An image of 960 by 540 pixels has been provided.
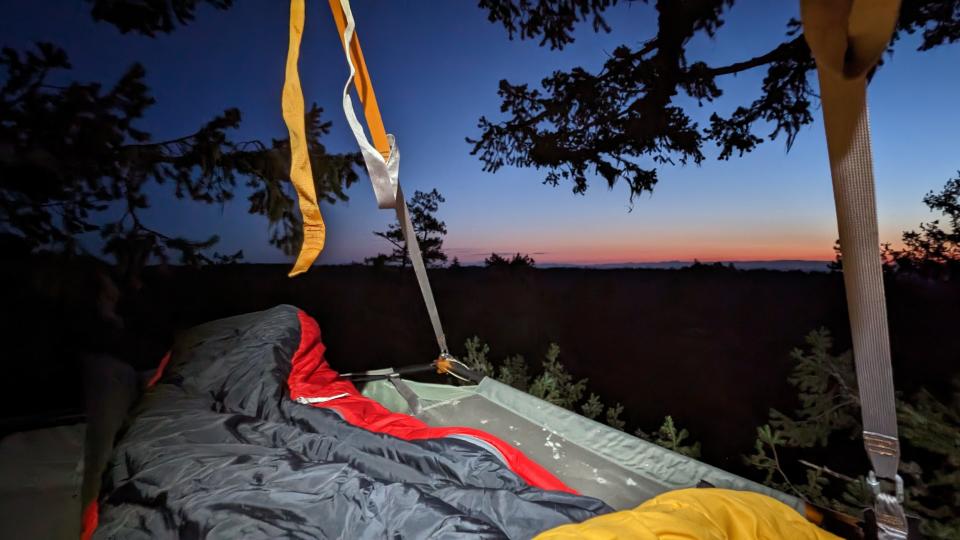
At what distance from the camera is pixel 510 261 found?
1.57 meters

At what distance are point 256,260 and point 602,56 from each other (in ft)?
5.34

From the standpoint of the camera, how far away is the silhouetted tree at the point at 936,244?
68 centimetres

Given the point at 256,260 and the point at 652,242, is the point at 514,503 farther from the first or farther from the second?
the point at 256,260

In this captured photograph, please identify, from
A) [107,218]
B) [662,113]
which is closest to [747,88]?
[662,113]

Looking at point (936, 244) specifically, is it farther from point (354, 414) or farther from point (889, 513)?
point (354, 414)

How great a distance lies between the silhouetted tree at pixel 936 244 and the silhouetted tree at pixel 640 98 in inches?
10.2

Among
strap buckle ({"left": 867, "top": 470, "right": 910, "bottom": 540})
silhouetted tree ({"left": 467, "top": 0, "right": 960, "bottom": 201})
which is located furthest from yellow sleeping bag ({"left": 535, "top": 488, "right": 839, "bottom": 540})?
silhouetted tree ({"left": 467, "top": 0, "right": 960, "bottom": 201})

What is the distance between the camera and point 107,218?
1466 millimetres

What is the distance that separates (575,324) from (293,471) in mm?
951

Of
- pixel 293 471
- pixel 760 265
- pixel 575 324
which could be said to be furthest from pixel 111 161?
pixel 760 265

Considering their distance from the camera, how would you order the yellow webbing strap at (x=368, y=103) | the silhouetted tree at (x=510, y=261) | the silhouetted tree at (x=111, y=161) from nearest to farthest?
the yellow webbing strap at (x=368, y=103) < the silhouetted tree at (x=111, y=161) < the silhouetted tree at (x=510, y=261)

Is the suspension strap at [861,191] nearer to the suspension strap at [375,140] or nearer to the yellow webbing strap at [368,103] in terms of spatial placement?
the suspension strap at [375,140]

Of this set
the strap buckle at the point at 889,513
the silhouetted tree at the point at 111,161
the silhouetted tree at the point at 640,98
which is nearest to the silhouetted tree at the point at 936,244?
the silhouetted tree at the point at 640,98

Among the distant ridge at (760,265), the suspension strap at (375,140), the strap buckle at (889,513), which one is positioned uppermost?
the suspension strap at (375,140)
